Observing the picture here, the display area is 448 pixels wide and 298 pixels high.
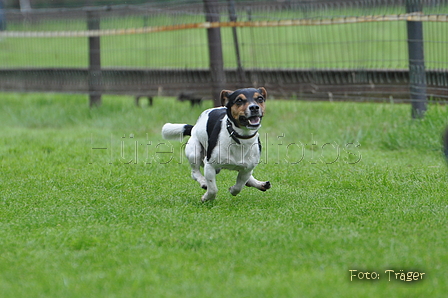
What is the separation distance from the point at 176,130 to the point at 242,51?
13.4 ft

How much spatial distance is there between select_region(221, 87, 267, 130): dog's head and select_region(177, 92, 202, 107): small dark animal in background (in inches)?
203

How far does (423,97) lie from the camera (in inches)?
319

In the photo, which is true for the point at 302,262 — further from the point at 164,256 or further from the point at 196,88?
the point at 196,88

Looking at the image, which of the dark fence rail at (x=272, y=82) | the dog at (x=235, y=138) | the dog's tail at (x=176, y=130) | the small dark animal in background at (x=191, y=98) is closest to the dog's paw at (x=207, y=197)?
the dog at (x=235, y=138)

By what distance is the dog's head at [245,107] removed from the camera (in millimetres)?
4855

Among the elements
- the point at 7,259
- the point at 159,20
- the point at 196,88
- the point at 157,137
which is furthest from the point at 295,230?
the point at 159,20

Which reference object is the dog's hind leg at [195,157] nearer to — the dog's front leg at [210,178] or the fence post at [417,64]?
the dog's front leg at [210,178]

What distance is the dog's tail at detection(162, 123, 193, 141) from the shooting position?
6035 mm

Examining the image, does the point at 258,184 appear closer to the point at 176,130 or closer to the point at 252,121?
the point at 252,121

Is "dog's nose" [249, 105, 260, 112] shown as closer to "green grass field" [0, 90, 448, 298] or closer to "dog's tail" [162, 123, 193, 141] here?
"green grass field" [0, 90, 448, 298]

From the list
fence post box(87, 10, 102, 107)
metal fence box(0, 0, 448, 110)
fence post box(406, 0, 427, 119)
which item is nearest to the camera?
fence post box(406, 0, 427, 119)

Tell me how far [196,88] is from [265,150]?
2752 millimetres

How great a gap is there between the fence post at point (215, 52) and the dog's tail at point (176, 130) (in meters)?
3.49

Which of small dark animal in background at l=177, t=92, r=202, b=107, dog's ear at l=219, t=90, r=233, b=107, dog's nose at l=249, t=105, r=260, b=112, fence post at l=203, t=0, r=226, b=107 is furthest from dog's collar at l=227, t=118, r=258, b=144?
small dark animal in background at l=177, t=92, r=202, b=107
